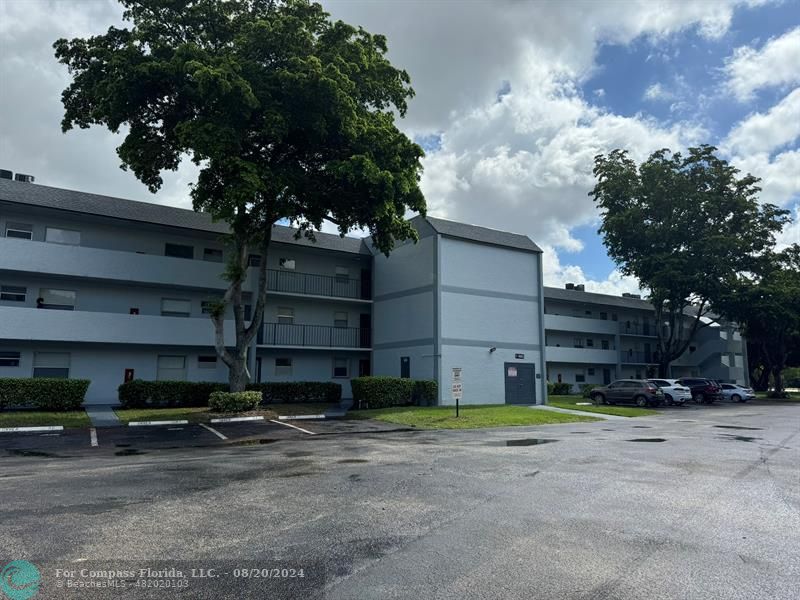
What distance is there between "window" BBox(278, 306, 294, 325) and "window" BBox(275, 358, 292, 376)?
2.10 meters

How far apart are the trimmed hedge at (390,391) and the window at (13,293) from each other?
48.8 ft

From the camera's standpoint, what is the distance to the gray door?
96.5ft

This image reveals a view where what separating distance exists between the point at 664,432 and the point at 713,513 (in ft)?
38.5

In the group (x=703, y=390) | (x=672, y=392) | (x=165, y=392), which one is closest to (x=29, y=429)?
(x=165, y=392)

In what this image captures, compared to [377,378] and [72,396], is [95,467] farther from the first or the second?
[377,378]

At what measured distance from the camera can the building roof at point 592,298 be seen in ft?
149

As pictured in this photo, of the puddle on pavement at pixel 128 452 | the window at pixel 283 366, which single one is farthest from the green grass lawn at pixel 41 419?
the window at pixel 283 366

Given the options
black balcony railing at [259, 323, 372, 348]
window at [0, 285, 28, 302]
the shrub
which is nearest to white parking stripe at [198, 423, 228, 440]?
the shrub

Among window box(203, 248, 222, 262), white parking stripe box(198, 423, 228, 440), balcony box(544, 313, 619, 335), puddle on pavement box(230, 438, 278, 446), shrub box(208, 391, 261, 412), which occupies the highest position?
window box(203, 248, 222, 262)

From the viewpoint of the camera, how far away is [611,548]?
17.3 feet

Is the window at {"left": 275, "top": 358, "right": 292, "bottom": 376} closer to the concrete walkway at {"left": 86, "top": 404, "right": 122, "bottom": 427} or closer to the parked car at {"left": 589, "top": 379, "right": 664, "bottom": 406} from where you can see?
the concrete walkway at {"left": 86, "top": 404, "right": 122, "bottom": 427}

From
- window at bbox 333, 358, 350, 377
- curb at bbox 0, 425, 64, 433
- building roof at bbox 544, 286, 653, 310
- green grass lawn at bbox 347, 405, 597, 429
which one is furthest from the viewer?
building roof at bbox 544, 286, 653, 310

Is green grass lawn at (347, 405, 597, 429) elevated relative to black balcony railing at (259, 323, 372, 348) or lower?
lower

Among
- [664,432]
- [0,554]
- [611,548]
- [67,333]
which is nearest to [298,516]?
[0,554]
